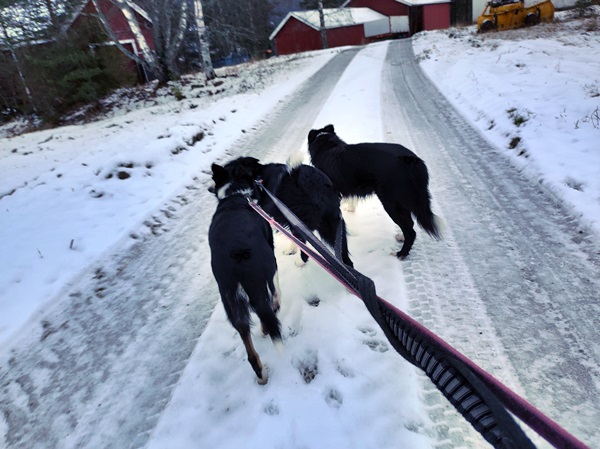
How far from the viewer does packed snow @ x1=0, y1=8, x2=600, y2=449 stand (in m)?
2.06

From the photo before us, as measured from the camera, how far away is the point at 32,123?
1559cm

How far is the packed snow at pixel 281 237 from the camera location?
2.06 m

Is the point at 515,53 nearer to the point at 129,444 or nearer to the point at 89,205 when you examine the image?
the point at 89,205

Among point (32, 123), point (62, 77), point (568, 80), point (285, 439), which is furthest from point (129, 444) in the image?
point (32, 123)

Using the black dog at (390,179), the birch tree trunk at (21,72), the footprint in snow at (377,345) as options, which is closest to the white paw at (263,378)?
the footprint in snow at (377,345)

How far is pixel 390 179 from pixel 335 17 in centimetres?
3754

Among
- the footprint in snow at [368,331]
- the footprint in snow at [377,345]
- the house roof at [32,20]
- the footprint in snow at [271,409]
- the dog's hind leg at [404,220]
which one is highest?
the house roof at [32,20]

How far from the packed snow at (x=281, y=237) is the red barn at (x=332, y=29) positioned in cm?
2917

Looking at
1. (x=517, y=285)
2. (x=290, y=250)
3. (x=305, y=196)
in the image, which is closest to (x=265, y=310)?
(x=305, y=196)

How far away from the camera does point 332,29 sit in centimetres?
3591

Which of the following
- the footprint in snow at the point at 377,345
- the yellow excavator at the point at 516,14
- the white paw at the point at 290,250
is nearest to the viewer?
the footprint in snow at the point at 377,345

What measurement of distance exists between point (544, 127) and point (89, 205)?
7004 mm

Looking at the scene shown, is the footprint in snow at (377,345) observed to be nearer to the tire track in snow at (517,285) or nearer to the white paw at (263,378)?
the tire track in snow at (517,285)

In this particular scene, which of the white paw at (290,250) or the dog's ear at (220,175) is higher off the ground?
the dog's ear at (220,175)
